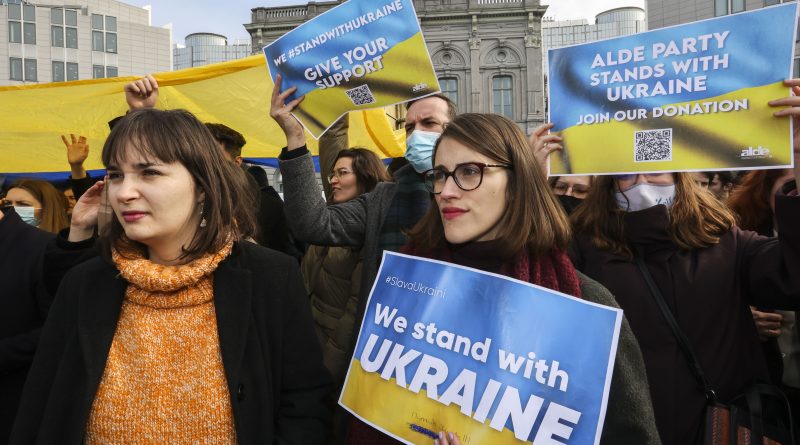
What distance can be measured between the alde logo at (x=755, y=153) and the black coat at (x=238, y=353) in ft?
5.01

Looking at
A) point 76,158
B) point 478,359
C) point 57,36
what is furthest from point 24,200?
point 57,36

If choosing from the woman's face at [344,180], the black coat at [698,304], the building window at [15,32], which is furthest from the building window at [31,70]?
the black coat at [698,304]

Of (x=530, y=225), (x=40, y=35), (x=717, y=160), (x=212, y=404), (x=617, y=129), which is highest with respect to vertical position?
(x=40, y=35)

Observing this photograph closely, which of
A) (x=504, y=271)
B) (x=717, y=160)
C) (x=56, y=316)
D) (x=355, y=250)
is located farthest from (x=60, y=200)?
(x=717, y=160)

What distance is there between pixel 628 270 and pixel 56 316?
76.2 inches

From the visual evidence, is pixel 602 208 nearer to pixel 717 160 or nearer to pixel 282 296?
pixel 717 160

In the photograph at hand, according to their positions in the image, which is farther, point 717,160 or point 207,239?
point 717,160

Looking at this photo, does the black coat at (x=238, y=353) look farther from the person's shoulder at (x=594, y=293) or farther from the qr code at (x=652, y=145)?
the qr code at (x=652, y=145)

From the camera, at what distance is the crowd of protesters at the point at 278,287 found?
163cm

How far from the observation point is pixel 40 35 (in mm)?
36781

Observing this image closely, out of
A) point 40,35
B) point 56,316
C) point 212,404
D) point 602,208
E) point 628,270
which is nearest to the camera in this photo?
point 212,404

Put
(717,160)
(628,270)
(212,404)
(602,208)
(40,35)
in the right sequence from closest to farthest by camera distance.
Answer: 1. (212,404)
2. (717,160)
3. (628,270)
4. (602,208)
5. (40,35)

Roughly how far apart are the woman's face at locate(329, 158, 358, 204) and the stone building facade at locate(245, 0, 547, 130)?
31.4 meters

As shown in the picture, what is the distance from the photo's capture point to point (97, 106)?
4.50m
